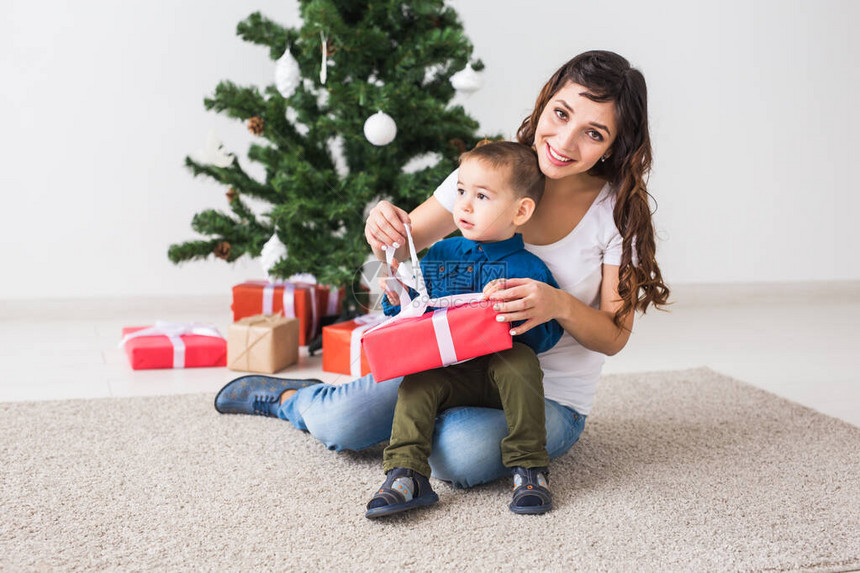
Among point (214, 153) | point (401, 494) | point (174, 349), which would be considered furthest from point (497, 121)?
point (401, 494)

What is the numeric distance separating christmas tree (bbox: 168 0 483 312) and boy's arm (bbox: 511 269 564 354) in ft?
2.81

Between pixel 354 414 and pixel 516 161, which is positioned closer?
pixel 516 161

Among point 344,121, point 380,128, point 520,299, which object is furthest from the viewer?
point 344,121

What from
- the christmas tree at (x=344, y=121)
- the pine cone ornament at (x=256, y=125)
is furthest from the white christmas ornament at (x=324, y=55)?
the pine cone ornament at (x=256, y=125)

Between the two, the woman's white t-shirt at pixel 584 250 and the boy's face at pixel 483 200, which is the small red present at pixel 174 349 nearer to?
the woman's white t-shirt at pixel 584 250

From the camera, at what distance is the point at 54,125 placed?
2938 mm

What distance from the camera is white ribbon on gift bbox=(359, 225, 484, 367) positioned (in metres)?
1.27

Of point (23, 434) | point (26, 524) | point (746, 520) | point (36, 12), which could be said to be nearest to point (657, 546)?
point (746, 520)

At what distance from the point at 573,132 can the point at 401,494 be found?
0.66m

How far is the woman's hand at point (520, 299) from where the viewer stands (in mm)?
1255

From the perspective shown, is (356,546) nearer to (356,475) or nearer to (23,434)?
(356,475)

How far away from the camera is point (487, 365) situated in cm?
140

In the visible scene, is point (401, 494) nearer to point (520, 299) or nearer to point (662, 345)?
point (520, 299)

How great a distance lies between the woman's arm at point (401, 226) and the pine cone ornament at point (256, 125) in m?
0.98
